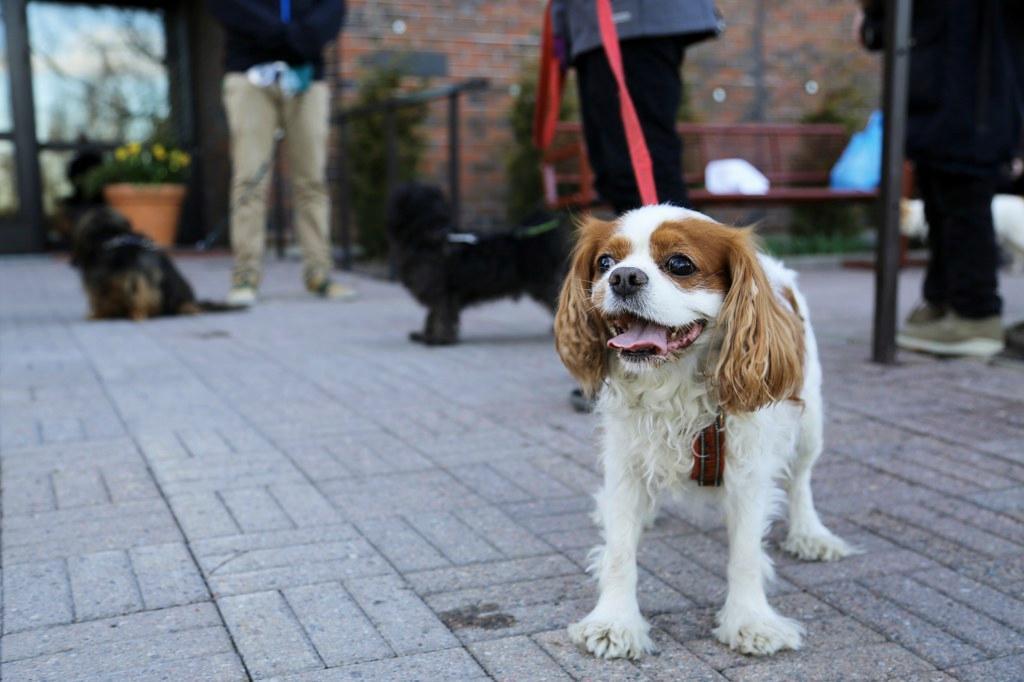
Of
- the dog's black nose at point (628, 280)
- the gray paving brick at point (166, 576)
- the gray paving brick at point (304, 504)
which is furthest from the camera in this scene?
the gray paving brick at point (304, 504)

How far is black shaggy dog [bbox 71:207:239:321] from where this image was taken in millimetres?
7301

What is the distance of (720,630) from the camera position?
2.36m

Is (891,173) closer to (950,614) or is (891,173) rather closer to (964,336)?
(964,336)

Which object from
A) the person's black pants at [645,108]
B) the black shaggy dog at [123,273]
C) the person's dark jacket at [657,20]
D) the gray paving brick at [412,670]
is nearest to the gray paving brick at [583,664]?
the gray paving brick at [412,670]

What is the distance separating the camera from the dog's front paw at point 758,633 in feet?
7.47

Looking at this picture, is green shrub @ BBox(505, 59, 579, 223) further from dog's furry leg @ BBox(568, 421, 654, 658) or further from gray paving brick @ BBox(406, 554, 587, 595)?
dog's furry leg @ BBox(568, 421, 654, 658)

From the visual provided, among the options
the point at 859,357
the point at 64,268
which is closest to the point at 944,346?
the point at 859,357

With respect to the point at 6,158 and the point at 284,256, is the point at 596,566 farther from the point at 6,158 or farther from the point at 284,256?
the point at 6,158

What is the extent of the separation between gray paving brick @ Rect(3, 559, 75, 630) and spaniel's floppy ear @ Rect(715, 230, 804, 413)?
1.62 m

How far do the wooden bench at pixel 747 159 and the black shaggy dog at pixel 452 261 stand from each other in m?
2.15

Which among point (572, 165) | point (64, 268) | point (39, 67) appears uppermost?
point (39, 67)

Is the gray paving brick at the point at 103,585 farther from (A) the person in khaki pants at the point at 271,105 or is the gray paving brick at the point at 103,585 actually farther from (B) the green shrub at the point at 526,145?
(B) the green shrub at the point at 526,145

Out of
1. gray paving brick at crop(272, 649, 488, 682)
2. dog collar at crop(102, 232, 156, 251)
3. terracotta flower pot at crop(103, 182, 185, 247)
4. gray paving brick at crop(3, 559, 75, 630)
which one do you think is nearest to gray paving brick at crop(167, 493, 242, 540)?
gray paving brick at crop(3, 559, 75, 630)

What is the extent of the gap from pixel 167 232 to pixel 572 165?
602cm
